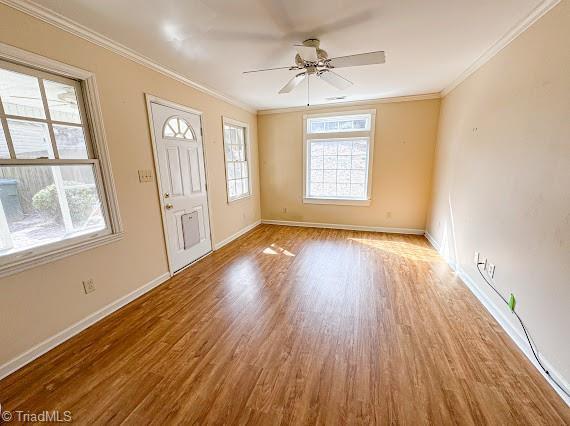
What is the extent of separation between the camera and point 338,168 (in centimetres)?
469

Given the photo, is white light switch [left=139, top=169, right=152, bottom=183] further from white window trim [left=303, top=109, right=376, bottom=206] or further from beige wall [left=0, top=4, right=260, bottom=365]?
white window trim [left=303, top=109, right=376, bottom=206]

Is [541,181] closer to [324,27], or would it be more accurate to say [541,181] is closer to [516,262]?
[516,262]

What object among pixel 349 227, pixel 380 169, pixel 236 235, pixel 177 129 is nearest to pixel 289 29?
pixel 177 129

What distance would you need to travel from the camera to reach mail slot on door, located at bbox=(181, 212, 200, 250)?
3.09m

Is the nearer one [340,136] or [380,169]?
[380,169]

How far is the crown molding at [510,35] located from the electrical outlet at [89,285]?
4067 millimetres

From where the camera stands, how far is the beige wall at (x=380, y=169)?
404 centimetres

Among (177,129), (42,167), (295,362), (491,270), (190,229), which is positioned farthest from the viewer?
(190,229)

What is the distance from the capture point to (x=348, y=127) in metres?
4.47

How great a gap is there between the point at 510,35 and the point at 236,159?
3.77 meters

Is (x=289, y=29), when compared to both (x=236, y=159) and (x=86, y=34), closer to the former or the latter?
(x=86, y=34)

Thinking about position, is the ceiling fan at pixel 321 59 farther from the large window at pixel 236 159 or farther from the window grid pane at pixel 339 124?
the window grid pane at pixel 339 124

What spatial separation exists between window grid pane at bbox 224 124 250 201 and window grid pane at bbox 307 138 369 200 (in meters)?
1.35

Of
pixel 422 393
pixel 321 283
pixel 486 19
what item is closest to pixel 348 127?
pixel 486 19
